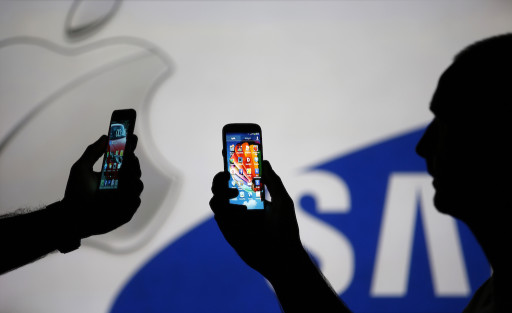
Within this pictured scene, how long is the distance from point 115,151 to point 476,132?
76cm

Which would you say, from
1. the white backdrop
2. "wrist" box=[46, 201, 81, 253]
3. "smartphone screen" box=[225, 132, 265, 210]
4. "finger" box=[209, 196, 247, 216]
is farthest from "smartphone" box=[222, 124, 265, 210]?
the white backdrop

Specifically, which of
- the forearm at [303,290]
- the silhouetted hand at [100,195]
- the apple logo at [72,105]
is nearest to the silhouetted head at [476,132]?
the forearm at [303,290]

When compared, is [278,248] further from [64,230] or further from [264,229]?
[64,230]

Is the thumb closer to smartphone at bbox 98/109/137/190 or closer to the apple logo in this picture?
smartphone at bbox 98/109/137/190

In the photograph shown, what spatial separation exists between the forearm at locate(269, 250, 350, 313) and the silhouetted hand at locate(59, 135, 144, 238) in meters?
0.44

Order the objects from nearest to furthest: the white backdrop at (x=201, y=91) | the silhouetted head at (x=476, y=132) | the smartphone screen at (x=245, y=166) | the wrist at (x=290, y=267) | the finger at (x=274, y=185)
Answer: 1. the silhouetted head at (x=476, y=132)
2. the wrist at (x=290, y=267)
3. the finger at (x=274, y=185)
4. the smartphone screen at (x=245, y=166)
5. the white backdrop at (x=201, y=91)

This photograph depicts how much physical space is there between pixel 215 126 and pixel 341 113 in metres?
0.47

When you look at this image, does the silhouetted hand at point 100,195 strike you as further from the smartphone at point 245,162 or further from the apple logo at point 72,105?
the apple logo at point 72,105

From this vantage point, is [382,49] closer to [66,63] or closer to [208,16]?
[208,16]

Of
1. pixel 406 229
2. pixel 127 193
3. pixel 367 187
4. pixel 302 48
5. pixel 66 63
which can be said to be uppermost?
pixel 66 63

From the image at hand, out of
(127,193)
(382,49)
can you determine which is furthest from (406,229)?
(127,193)

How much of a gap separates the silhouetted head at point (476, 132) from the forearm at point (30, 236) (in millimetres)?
749

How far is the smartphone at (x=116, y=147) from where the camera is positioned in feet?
3.10

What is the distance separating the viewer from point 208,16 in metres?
1.55
